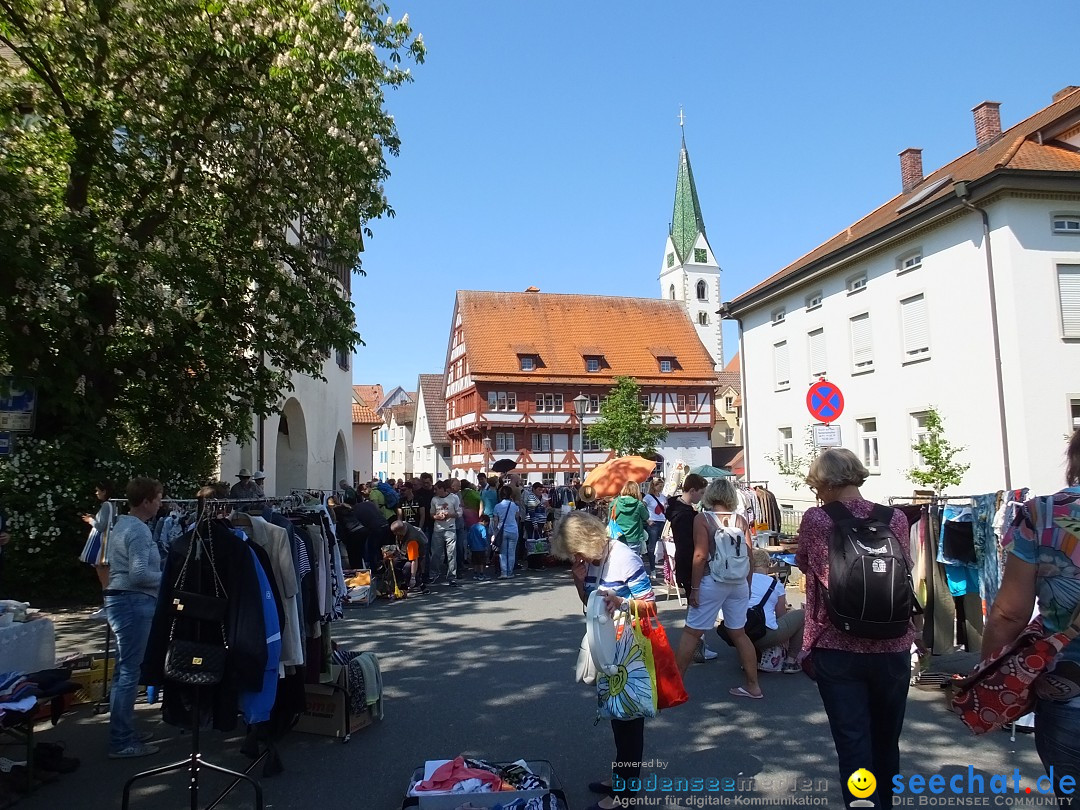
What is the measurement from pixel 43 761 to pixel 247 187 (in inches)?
324

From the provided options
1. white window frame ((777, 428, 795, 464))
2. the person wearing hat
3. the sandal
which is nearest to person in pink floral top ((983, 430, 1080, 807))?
the sandal

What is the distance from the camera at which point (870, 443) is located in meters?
23.7

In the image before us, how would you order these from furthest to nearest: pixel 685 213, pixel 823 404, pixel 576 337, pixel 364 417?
pixel 685 213 < pixel 576 337 < pixel 364 417 < pixel 823 404

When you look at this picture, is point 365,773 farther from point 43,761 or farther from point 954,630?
point 954,630

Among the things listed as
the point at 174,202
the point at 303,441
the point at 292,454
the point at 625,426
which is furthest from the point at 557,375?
the point at 174,202

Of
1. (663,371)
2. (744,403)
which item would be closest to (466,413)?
(663,371)

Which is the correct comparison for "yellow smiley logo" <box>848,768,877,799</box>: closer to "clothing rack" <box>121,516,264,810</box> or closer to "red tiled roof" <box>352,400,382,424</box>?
"clothing rack" <box>121,516,264,810</box>

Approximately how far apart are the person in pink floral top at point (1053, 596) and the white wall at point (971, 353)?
17601 mm

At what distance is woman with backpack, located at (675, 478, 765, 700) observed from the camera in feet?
20.1

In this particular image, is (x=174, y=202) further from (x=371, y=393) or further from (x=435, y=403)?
(x=371, y=393)

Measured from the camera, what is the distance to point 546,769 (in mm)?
4488

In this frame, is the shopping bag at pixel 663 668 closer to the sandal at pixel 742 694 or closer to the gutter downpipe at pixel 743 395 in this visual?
the sandal at pixel 742 694

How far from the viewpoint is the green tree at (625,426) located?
4462 centimetres

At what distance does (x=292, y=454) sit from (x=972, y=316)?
18003 mm
